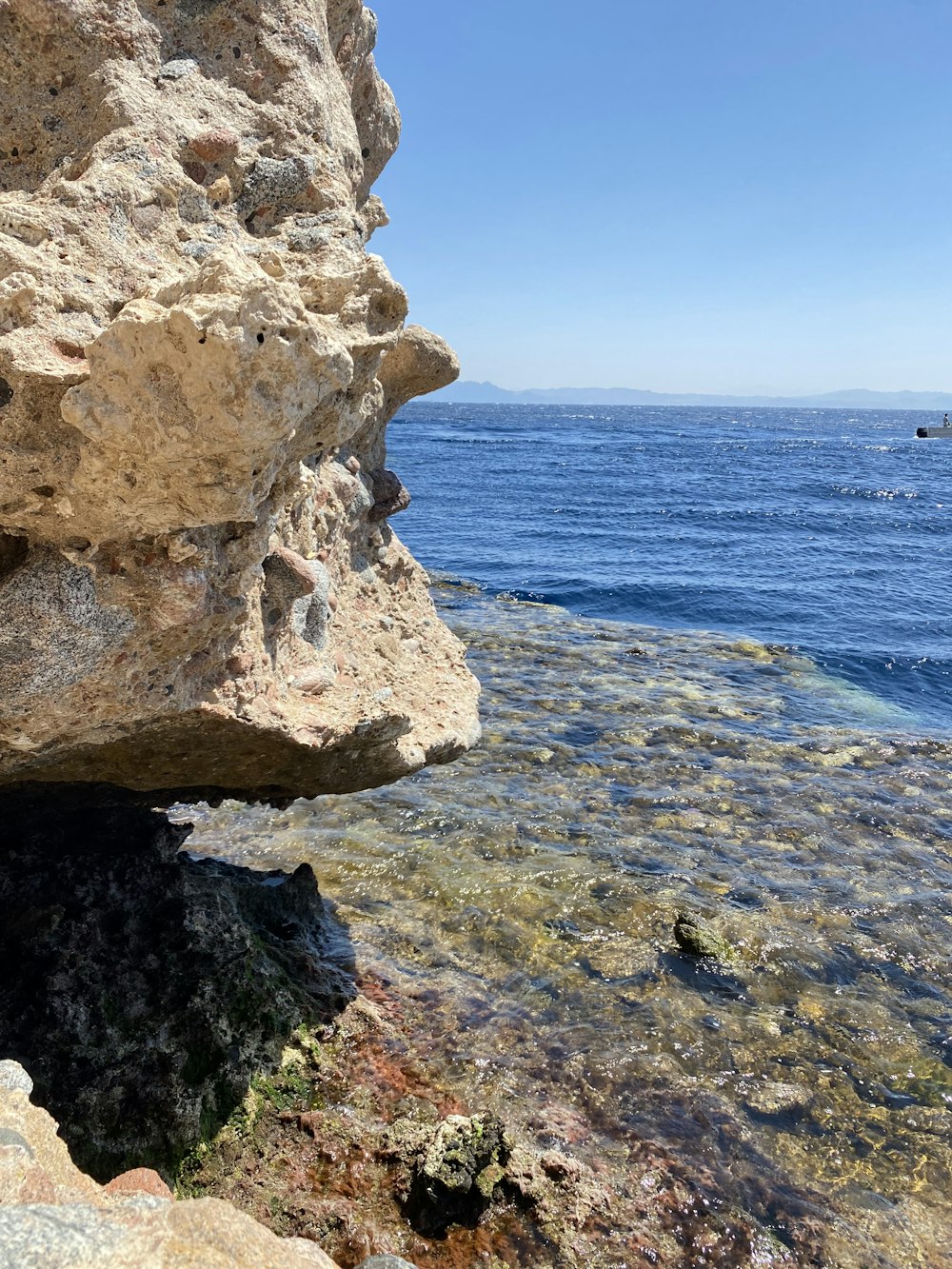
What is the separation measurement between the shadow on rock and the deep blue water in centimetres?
1323

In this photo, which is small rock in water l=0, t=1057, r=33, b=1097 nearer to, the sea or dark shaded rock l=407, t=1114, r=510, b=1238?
dark shaded rock l=407, t=1114, r=510, b=1238

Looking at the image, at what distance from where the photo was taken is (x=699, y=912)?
890cm

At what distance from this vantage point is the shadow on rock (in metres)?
5.18

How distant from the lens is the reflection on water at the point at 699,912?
20.2 ft

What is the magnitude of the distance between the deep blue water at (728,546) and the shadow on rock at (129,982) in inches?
521

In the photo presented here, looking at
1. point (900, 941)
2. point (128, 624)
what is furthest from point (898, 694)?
point (128, 624)

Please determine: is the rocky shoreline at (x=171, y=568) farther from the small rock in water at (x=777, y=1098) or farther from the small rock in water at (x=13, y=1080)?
the small rock in water at (x=777, y=1098)

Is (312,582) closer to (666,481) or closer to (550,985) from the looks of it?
(550,985)

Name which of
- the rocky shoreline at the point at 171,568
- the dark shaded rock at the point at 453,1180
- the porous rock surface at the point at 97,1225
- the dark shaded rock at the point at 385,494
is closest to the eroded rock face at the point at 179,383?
the rocky shoreline at the point at 171,568

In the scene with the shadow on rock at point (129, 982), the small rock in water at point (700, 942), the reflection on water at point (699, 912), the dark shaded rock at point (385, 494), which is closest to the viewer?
the shadow on rock at point (129, 982)

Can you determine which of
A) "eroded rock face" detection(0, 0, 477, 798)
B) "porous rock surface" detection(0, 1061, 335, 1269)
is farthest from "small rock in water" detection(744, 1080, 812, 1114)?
"porous rock surface" detection(0, 1061, 335, 1269)

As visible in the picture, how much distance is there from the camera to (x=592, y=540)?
32.1m

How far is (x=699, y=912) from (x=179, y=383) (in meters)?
7.58

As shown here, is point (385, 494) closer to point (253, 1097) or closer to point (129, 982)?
point (129, 982)
